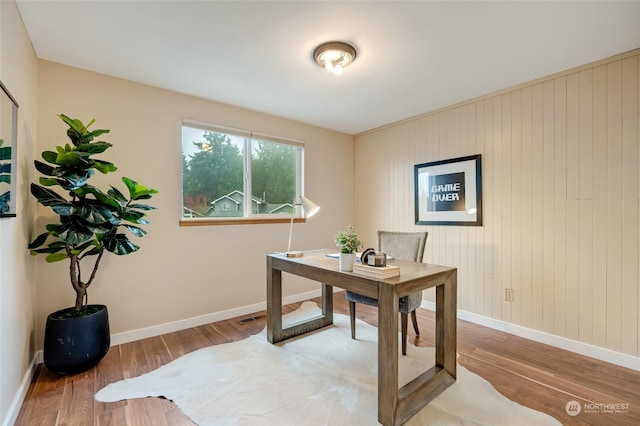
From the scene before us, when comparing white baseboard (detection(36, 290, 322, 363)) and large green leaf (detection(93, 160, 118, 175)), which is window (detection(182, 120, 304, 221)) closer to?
large green leaf (detection(93, 160, 118, 175))

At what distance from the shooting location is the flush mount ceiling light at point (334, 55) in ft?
6.75

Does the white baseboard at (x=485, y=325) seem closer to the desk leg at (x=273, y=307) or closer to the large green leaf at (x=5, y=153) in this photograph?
the desk leg at (x=273, y=307)

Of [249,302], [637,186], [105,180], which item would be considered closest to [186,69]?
[105,180]

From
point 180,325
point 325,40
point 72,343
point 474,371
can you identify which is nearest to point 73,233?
point 72,343

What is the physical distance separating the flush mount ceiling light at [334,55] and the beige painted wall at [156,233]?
4.72ft

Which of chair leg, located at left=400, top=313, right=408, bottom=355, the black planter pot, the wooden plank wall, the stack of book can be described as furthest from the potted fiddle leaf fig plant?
the wooden plank wall

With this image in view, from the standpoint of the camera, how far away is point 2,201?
152 cm

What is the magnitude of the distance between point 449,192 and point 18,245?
3596 millimetres

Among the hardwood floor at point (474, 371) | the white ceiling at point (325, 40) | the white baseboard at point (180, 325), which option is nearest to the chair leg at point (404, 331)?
the hardwood floor at point (474, 371)

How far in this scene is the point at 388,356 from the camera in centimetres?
158

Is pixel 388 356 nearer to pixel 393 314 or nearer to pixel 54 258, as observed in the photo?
pixel 393 314

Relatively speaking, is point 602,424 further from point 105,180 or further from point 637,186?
point 105,180

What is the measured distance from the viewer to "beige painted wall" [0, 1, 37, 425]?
1535 mm

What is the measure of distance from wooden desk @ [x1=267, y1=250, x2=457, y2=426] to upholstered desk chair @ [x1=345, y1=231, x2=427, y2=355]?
1.10 feet
